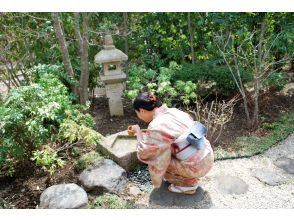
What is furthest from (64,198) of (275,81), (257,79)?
(275,81)

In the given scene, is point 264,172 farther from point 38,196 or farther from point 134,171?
point 38,196

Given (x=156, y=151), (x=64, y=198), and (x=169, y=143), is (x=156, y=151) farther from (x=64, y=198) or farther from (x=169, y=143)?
(x=64, y=198)

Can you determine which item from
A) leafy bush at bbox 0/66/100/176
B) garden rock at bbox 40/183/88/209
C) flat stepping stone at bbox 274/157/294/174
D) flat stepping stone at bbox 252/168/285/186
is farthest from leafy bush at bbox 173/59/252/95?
garden rock at bbox 40/183/88/209

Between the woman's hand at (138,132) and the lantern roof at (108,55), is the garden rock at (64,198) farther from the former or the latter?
the lantern roof at (108,55)

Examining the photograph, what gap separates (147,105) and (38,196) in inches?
82.0

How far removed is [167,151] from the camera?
4129mm

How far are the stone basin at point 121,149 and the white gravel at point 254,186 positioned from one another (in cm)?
111

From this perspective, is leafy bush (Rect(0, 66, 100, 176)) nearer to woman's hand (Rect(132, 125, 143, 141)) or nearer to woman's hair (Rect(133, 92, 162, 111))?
woman's hand (Rect(132, 125, 143, 141))

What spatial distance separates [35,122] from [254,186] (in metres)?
3.05

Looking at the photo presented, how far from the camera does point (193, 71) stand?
281 inches

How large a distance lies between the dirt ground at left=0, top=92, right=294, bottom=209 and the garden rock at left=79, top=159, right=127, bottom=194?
0.30m

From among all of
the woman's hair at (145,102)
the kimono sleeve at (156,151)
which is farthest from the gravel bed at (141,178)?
the woman's hair at (145,102)

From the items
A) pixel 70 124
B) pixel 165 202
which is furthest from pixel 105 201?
pixel 70 124

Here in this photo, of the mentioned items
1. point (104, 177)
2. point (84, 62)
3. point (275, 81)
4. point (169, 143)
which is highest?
point (84, 62)
